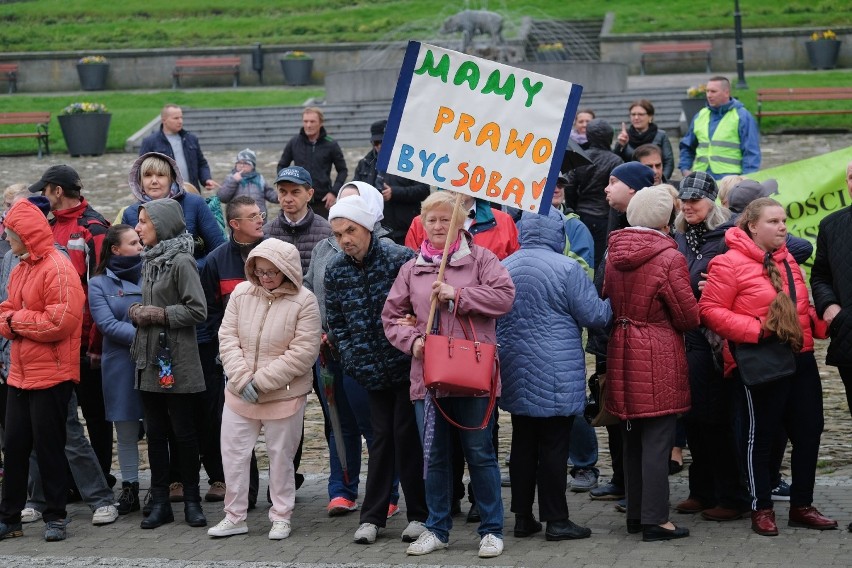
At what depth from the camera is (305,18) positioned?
151ft

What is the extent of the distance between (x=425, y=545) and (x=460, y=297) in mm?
1372

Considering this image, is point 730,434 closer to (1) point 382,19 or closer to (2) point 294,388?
(2) point 294,388

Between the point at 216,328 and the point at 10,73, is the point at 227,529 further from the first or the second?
the point at 10,73

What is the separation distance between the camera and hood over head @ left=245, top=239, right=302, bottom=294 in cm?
822

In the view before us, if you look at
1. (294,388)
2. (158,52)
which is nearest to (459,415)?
(294,388)

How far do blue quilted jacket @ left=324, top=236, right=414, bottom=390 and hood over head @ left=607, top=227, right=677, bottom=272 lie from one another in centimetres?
122

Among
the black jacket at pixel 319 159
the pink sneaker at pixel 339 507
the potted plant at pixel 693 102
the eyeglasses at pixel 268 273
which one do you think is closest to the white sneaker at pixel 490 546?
the pink sneaker at pixel 339 507

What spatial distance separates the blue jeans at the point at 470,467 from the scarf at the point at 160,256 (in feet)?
6.34

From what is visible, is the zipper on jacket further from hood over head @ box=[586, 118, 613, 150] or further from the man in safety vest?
the man in safety vest

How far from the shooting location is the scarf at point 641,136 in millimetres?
13922

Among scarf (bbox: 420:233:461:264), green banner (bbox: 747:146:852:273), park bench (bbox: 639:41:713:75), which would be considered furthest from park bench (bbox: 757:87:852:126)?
scarf (bbox: 420:233:461:264)

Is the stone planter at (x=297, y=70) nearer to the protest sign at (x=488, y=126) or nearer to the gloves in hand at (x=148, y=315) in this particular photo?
the gloves in hand at (x=148, y=315)

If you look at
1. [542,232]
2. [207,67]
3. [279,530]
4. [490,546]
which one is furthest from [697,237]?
[207,67]

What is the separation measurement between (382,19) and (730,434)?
37.3 metres
